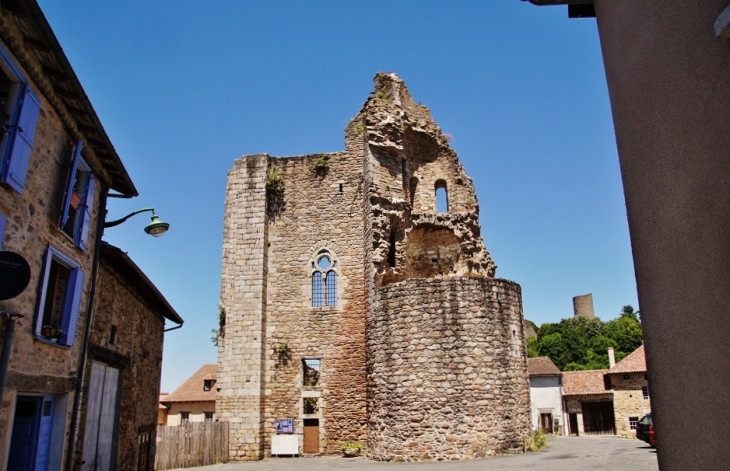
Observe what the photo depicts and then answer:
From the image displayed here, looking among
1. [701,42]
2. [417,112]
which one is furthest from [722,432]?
[417,112]

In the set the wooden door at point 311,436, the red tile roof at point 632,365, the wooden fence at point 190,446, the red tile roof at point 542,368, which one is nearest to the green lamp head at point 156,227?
the wooden fence at point 190,446

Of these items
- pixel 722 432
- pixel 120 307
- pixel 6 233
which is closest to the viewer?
pixel 722 432

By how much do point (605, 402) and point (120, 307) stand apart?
33520 mm

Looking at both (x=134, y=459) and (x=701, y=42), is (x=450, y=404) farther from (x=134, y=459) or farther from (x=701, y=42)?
(x=701, y=42)

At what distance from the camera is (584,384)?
3734 cm

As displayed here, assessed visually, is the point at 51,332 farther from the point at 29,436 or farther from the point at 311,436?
the point at 311,436

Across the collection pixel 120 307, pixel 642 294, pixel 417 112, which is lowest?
pixel 642 294

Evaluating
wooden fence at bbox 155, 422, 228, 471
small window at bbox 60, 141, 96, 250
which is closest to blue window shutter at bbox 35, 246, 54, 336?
small window at bbox 60, 141, 96, 250

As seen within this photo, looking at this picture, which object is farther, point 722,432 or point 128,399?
point 128,399

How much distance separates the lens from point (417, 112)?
2353 cm

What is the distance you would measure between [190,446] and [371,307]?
7334 mm

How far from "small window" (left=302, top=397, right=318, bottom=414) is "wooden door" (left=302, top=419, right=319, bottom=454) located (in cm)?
38

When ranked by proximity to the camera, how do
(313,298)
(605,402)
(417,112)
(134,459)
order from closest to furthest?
(134,459), (313,298), (417,112), (605,402)

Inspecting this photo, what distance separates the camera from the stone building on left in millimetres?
6547
